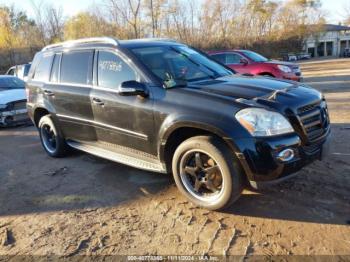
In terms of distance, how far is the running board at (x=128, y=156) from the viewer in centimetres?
441

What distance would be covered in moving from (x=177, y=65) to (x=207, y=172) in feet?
5.23

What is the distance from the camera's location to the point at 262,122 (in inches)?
138

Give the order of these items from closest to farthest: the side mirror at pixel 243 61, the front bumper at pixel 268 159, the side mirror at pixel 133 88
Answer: the front bumper at pixel 268 159, the side mirror at pixel 133 88, the side mirror at pixel 243 61

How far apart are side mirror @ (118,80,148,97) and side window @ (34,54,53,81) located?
259cm

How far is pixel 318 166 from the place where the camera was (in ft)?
16.2

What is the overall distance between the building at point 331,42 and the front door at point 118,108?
75933 mm

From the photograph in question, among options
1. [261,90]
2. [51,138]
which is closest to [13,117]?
[51,138]

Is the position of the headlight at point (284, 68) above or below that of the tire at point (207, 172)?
above

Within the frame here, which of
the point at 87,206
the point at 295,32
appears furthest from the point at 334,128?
the point at 295,32

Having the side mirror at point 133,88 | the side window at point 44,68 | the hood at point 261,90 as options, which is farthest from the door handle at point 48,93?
the hood at point 261,90

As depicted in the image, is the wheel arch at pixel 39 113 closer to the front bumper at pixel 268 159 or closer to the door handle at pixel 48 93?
the door handle at pixel 48 93

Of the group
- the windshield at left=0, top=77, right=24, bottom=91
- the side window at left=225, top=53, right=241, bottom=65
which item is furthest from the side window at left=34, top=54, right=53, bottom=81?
the side window at left=225, top=53, right=241, bottom=65

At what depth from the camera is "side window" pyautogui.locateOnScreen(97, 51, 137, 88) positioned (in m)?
4.59

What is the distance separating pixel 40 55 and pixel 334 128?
19.0ft
